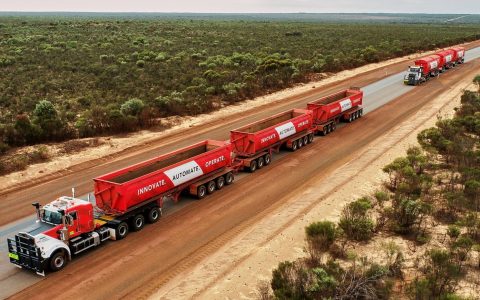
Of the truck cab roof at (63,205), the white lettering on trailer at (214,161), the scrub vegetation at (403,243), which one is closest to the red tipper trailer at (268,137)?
the white lettering on trailer at (214,161)

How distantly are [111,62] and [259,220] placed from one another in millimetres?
49545

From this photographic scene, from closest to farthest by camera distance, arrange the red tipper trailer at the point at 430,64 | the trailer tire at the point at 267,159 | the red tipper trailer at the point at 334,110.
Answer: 1. the trailer tire at the point at 267,159
2. the red tipper trailer at the point at 334,110
3. the red tipper trailer at the point at 430,64

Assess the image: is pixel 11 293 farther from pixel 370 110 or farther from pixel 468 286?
→ pixel 370 110

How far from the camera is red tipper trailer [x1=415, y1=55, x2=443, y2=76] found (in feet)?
178

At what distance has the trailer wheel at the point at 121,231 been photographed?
58.8ft

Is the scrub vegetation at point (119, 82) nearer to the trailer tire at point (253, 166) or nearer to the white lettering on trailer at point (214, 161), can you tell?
the trailer tire at point (253, 166)

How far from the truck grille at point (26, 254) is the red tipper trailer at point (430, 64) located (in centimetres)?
5026

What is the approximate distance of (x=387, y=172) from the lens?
2378 centimetres

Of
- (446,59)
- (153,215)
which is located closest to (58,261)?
(153,215)

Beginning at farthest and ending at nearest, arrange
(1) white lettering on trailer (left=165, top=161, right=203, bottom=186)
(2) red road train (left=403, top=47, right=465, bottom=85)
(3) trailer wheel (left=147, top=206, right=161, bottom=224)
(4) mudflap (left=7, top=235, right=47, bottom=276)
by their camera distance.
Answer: (2) red road train (left=403, top=47, right=465, bottom=85) < (1) white lettering on trailer (left=165, top=161, right=203, bottom=186) < (3) trailer wheel (left=147, top=206, right=161, bottom=224) < (4) mudflap (left=7, top=235, right=47, bottom=276)

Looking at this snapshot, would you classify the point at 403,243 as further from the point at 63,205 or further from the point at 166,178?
the point at 63,205

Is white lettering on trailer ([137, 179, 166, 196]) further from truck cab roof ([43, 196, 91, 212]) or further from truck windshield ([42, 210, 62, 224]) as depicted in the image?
truck windshield ([42, 210, 62, 224])

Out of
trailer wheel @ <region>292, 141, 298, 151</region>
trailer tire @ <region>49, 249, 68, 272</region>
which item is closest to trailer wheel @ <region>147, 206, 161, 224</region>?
trailer tire @ <region>49, 249, 68, 272</region>

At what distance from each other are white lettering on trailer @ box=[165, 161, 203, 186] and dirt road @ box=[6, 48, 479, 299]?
136 cm
